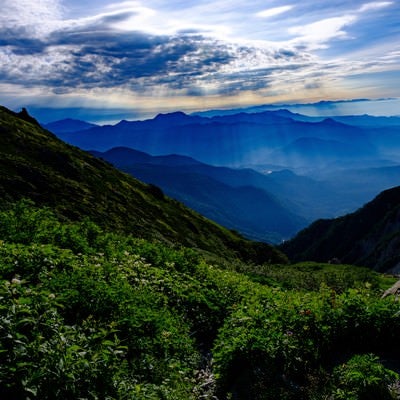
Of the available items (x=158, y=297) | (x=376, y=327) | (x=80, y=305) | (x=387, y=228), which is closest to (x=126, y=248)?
(x=158, y=297)

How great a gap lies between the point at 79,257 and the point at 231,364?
26.7 ft

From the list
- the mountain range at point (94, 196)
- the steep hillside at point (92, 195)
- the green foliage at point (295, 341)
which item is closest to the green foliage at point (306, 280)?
the green foliage at point (295, 341)

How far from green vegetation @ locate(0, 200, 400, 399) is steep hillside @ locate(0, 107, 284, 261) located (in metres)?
37.6

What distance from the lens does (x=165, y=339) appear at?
11625 millimetres

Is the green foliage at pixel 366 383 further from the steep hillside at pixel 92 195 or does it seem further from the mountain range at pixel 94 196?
the steep hillside at pixel 92 195

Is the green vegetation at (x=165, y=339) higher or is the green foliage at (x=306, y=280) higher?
the green vegetation at (x=165, y=339)

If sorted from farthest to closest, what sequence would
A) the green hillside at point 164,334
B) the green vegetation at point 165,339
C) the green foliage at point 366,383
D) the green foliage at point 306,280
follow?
the green foliage at point 306,280 < the green foliage at point 366,383 < the green hillside at point 164,334 < the green vegetation at point 165,339

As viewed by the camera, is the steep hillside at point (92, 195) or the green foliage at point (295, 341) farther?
the steep hillside at point (92, 195)

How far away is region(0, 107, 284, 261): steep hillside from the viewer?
58.1 meters

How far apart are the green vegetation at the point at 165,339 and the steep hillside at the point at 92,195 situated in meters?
37.6

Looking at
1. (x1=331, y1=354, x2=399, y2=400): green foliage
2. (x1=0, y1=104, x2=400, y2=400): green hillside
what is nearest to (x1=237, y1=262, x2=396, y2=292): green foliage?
(x1=0, y1=104, x2=400, y2=400): green hillside

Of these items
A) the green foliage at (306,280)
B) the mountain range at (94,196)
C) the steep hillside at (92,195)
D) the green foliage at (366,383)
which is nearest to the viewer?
the green foliage at (366,383)

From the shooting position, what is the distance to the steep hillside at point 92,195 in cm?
5806

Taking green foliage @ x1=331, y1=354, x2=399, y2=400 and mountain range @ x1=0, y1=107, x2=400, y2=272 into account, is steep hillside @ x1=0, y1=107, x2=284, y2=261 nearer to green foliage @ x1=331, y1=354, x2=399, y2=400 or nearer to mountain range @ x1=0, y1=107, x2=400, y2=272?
mountain range @ x1=0, y1=107, x2=400, y2=272
